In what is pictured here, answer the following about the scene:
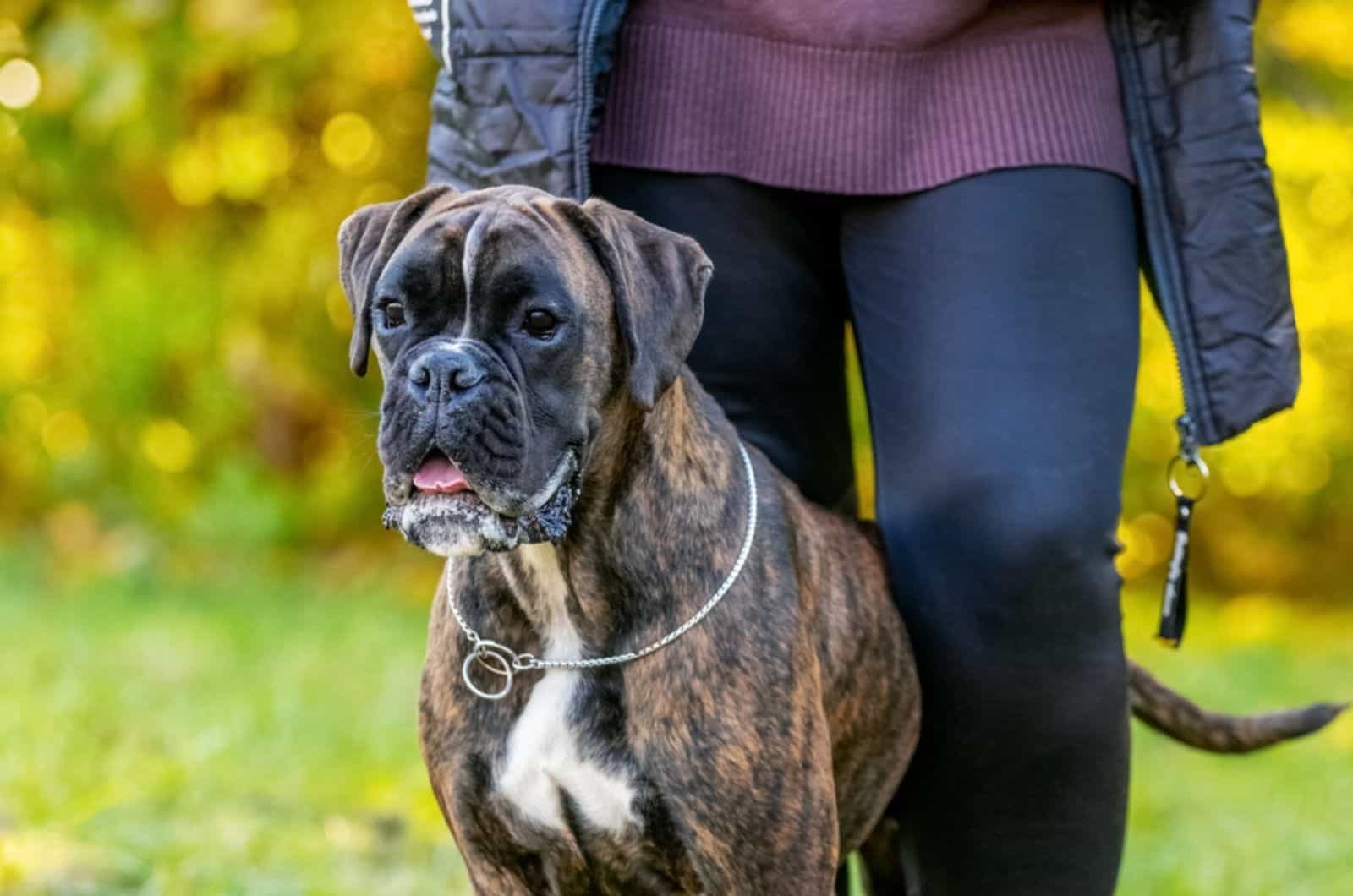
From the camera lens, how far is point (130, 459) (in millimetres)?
9273

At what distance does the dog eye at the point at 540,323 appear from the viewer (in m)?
2.62

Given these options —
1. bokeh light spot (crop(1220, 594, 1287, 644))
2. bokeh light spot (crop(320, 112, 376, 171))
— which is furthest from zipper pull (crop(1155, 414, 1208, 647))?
bokeh light spot (crop(320, 112, 376, 171))

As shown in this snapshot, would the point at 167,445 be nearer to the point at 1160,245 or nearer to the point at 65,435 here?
the point at 65,435

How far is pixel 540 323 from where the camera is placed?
103 inches

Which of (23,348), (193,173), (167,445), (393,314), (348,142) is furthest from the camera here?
(23,348)

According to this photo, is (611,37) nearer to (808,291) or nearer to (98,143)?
(808,291)

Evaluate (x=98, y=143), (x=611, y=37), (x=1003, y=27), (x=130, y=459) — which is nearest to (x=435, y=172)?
(x=611, y=37)

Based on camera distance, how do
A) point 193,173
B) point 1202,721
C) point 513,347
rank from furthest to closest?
point 193,173 < point 1202,721 < point 513,347

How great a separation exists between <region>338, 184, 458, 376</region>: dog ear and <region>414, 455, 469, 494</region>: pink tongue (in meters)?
0.27

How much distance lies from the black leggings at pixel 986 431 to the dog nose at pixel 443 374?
65 cm

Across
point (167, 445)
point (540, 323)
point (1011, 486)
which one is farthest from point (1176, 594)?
point (167, 445)

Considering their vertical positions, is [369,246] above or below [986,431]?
above

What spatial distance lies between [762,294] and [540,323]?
21.8 inches

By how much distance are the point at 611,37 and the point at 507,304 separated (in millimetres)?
546
